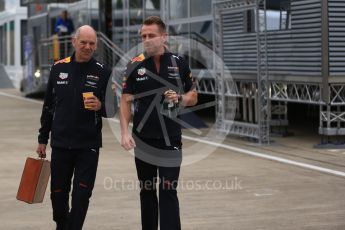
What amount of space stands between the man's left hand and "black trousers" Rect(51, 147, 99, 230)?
0.34 meters

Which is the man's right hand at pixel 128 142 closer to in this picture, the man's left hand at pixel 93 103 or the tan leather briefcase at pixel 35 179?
the man's left hand at pixel 93 103

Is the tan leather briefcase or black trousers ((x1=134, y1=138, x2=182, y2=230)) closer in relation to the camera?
black trousers ((x1=134, y1=138, x2=182, y2=230))

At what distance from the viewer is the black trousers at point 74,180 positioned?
5195mm

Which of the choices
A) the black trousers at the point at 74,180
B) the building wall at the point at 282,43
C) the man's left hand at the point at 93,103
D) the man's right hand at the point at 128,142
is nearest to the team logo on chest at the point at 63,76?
the man's left hand at the point at 93,103

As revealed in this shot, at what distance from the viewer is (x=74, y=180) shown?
17.4ft

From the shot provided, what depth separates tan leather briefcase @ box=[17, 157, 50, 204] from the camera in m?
5.41

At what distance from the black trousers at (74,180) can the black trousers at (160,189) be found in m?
0.39

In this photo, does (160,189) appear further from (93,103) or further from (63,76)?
(63,76)

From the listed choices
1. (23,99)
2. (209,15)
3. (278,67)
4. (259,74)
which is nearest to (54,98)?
(259,74)

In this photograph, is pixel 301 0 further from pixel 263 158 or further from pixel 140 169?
pixel 140 169

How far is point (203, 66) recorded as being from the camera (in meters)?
15.9

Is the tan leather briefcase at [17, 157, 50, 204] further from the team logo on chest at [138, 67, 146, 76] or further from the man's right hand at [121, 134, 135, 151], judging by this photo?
the team logo on chest at [138, 67, 146, 76]

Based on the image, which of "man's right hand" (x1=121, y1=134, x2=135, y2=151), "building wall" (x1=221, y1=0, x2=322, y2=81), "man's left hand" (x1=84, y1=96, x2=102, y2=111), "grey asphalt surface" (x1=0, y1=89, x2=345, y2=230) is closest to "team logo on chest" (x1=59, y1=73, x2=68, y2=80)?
"man's left hand" (x1=84, y1=96, x2=102, y2=111)

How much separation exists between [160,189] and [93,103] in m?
0.84
